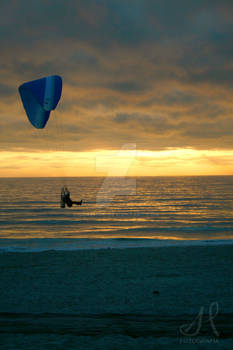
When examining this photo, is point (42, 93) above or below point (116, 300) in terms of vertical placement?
above

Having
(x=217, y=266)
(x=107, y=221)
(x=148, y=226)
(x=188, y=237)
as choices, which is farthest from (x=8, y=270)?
(x=107, y=221)

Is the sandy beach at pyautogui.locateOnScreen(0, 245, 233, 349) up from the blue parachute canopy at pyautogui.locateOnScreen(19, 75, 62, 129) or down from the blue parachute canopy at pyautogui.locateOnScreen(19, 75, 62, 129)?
down

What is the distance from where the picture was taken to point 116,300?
8.38m

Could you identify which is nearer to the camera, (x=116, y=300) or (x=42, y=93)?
(x=116, y=300)

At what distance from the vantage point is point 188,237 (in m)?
22.5

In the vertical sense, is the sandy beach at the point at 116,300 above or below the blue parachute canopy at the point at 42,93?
below

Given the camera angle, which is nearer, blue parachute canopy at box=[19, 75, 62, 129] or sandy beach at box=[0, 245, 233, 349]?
sandy beach at box=[0, 245, 233, 349]

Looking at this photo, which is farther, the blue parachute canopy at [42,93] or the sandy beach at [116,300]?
the blue parachute canopy at [42,93]

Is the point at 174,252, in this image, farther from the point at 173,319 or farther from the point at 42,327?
the point at 42,327

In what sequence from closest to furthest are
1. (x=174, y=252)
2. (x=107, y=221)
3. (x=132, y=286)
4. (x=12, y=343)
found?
(x=12, y=343), (x=132, y=286), (x=174, y=252), (x=107, y=221)

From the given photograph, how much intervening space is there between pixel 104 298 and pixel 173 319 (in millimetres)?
2413

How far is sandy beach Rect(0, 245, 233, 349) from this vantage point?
5.63 meters

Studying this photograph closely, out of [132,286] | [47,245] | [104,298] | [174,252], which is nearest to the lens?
[104,298]

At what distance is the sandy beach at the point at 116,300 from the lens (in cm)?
563
